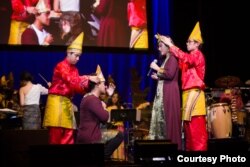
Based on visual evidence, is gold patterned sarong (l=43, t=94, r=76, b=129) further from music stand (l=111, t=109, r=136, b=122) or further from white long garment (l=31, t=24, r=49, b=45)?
white long garment (l=31, t=24, r=49, b=45)

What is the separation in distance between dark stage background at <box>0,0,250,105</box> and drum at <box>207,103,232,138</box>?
1325 mm

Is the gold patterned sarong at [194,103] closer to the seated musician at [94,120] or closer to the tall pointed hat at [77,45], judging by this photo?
the seated musician at [94,120]

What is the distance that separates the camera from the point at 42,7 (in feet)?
29.8

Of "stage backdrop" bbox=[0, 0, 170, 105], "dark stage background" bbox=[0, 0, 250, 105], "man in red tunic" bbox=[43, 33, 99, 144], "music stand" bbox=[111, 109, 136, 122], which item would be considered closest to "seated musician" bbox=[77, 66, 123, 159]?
"music stand" bbox=[111, 109, 136, 122]

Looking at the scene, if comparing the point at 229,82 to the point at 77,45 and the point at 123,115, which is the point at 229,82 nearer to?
the point at 123,115

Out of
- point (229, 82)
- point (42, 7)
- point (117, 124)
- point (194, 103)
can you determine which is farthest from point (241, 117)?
point (42, 7)

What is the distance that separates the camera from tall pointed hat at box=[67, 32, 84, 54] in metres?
8.36

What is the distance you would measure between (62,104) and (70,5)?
2.11 metres

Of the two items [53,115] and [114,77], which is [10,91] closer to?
[53,115]

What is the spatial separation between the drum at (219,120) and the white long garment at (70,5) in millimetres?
3104

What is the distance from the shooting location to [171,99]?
855 centimetres

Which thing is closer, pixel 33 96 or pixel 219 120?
pixel 33 96

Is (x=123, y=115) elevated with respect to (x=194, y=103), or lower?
lower

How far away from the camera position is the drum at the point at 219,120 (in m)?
9.05
